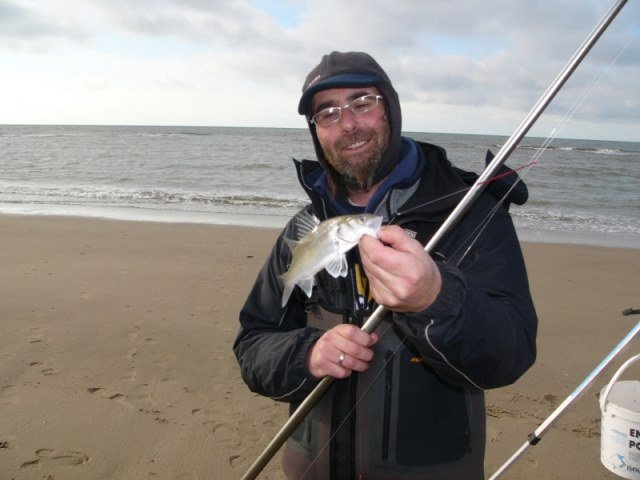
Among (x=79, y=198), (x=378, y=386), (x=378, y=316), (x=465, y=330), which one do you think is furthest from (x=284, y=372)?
(x=79, y=198)

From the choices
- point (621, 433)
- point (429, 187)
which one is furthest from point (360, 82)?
point (621, 433)

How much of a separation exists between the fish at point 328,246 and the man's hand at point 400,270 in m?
0.12

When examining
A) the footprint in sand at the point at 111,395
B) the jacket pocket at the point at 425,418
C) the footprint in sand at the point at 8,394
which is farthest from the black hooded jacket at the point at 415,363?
the footprint in sand at the point at 8,394

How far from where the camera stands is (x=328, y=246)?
2.09 m

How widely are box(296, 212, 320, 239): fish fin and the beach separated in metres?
2.16

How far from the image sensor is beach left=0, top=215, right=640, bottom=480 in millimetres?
3945

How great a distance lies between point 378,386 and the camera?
7.64 feet

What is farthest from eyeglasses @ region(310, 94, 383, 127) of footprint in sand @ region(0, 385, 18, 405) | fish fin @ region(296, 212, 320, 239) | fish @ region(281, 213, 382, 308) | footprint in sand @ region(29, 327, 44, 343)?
footprint in sand @ region(29, 327, 44, 343)

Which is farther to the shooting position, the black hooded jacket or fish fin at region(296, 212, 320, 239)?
fish fin at region(296, 212, 320, 239)

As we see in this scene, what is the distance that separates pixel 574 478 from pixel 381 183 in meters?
2.84

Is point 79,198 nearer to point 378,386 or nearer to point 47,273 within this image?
point 47,273

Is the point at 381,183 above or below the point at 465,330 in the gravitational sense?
above

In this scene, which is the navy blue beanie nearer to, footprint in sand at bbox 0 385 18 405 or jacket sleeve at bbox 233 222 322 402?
jacket sleeve at bbox 233 222 322 402

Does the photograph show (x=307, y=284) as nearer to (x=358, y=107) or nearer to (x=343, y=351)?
(x=343, y=351)
